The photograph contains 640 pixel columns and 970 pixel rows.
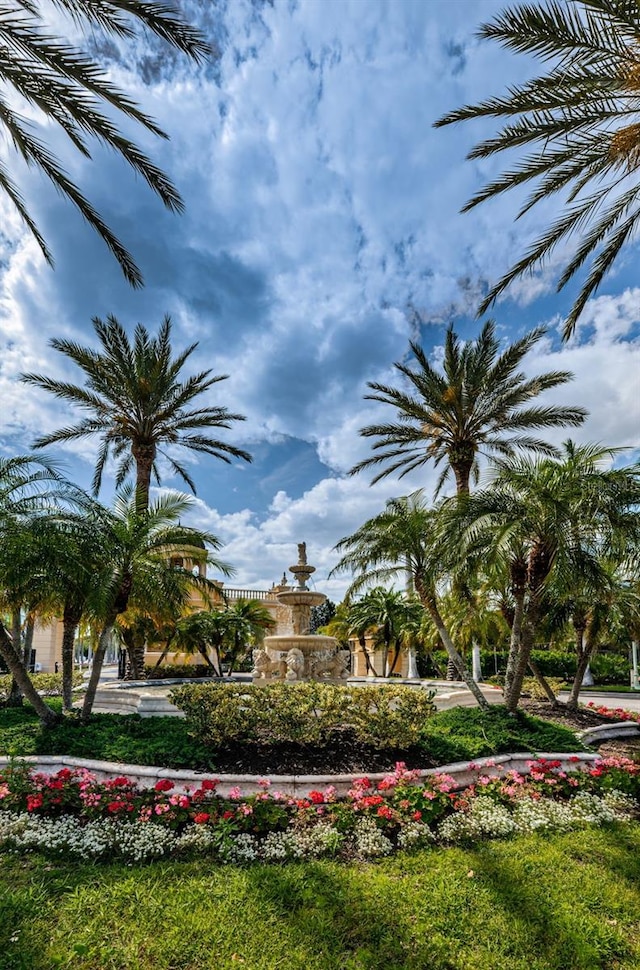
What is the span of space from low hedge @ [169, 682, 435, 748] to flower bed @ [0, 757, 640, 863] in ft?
3.34

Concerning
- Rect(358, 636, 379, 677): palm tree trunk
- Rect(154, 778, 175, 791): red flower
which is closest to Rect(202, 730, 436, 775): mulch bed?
Rect(154, 778, 175, 791): red flower

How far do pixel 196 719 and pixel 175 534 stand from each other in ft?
17.3

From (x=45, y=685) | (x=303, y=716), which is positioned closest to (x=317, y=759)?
(x=303, y=716)

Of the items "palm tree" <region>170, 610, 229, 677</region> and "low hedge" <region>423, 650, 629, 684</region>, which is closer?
"palm tree" <region>170, 610, 229, 677</region>

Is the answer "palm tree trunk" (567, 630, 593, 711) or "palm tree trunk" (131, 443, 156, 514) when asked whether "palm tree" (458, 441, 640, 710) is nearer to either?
"palm tree trunk" (567, 630, 593, 711)

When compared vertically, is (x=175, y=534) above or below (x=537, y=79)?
below

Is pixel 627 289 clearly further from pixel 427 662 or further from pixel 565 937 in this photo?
pixel 427 662

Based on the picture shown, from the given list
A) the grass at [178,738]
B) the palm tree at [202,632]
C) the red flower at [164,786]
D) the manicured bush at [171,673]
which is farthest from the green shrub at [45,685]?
the red flower at [164,786]

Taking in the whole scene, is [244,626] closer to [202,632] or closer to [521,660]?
[202,632]

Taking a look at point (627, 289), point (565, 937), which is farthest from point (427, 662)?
point (565, 937)

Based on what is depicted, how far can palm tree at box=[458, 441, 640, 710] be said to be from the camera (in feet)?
29.8

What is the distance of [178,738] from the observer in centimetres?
770

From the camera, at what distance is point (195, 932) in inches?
147

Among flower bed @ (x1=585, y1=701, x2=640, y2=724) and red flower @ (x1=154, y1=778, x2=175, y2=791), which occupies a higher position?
red flower @ (x1=154, y1=778, x2=175, y2=791)
